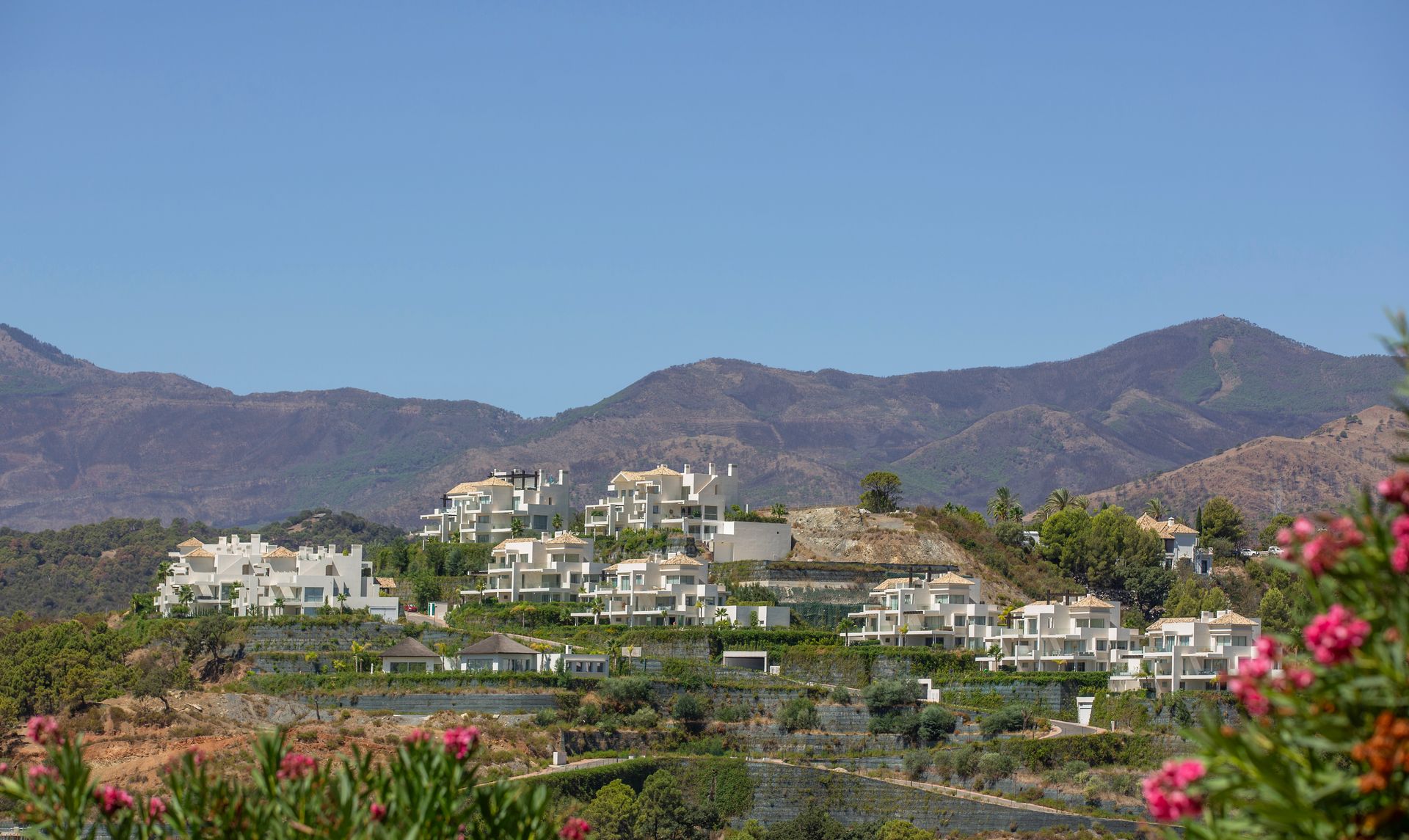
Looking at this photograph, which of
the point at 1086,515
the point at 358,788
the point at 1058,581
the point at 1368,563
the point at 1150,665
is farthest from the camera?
the point at 1086,515

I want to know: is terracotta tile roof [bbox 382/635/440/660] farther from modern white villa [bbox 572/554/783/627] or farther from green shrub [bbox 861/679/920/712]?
green shrub [bbox 861/679/920/712]

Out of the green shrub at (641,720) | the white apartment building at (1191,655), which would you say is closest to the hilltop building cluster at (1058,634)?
the white apartment building at (1191,655)

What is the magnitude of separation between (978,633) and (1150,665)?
10.1 metres

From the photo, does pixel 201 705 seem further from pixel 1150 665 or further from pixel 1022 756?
pixel 1150 665

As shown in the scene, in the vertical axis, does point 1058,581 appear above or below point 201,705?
above

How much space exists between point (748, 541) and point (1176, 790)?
86.8 m

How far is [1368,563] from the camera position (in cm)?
1606

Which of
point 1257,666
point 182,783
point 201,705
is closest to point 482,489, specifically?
point 201,705

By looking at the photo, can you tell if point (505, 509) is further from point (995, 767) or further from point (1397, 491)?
point (1397, 491)

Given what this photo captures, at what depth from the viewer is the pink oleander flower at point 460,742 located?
21.6 metres

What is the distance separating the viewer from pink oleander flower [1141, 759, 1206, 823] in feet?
53.7

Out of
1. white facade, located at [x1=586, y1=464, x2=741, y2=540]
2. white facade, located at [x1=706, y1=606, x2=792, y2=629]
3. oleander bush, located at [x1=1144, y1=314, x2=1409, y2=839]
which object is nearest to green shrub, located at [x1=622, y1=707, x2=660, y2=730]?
white facade, located at [x1=706, y1=606, x2=792, y2=629]

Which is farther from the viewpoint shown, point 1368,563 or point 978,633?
point 978,633

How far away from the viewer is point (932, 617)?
3644 inches
